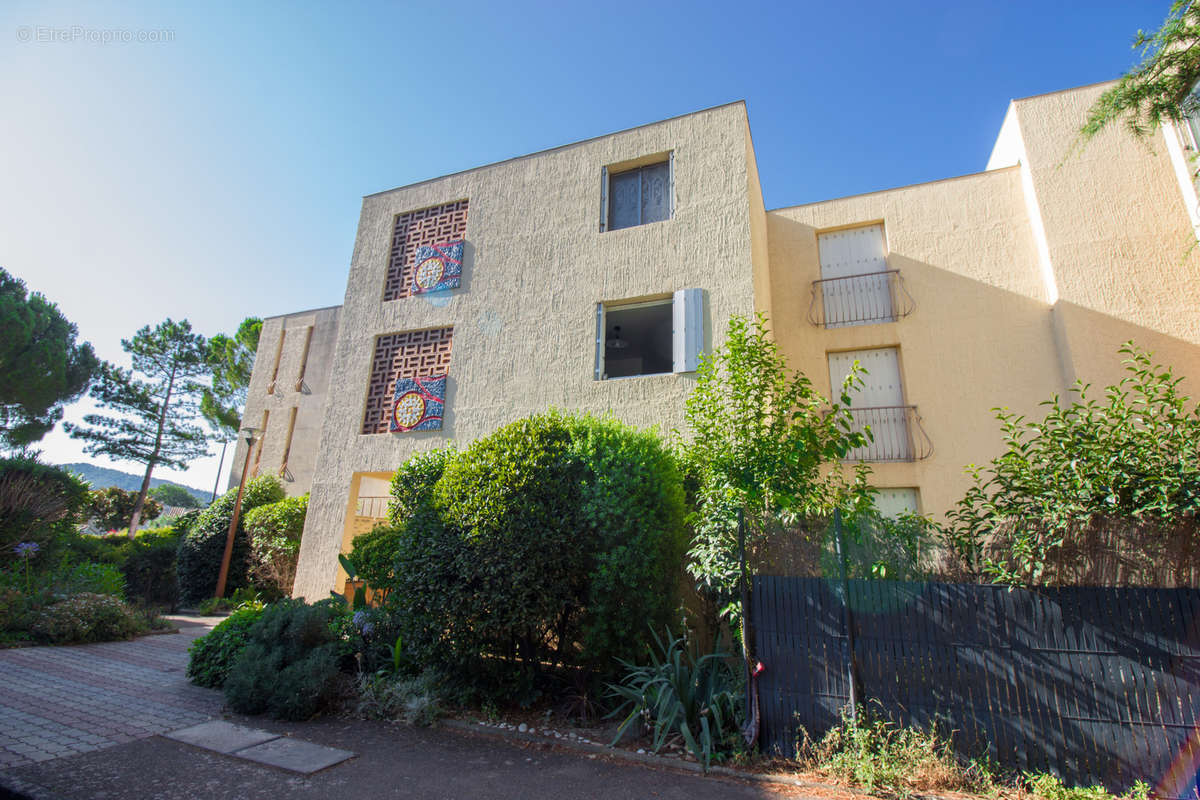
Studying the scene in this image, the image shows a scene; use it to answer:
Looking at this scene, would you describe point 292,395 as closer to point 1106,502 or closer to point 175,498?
point 1106,502

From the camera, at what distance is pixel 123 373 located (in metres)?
28.5

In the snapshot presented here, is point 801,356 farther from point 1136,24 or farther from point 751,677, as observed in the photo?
point 751,677

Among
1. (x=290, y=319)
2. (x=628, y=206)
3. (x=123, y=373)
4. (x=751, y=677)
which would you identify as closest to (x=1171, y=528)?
(x=751, y=677)

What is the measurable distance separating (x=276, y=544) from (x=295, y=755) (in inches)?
388

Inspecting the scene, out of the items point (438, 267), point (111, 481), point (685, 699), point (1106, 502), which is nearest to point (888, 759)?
point (685, 699)

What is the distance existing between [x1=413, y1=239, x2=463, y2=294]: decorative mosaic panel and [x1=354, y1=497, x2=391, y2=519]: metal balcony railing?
15.2 feet

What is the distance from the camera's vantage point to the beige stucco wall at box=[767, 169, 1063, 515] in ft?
30.0

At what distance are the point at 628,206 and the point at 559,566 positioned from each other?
718cm

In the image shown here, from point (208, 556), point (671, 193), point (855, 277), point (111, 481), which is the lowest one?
point (208, 556)

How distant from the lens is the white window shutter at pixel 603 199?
10020 millimetres

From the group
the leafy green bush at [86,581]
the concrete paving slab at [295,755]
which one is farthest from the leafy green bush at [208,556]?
the concrete paving slab at [295,755]

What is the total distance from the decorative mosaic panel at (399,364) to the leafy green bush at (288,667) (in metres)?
4.58

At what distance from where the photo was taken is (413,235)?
1174 cm

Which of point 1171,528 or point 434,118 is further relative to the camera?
point 434,118
